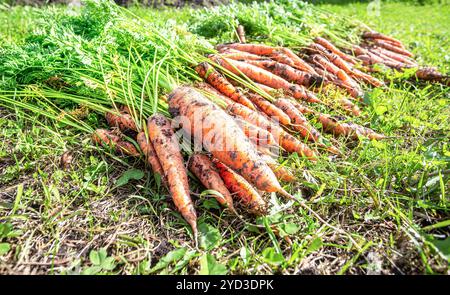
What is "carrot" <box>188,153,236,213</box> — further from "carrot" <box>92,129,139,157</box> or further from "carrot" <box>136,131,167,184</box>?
"carrot" <box>92,129,139,157</box>

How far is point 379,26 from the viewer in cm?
555

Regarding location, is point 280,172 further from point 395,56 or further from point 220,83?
point 395,56

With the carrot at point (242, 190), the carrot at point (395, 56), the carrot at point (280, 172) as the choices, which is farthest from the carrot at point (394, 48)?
the carrot at point (242, 190)

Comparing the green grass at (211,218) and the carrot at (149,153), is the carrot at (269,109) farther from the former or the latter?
the carrot at (149,153)

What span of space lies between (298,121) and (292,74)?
2.16 feet

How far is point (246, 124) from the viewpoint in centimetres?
211

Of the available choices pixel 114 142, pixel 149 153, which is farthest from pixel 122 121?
pixel 149 153

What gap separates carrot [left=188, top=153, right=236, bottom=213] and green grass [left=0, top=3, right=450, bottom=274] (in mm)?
77

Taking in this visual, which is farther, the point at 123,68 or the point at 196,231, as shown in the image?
the point at 123,68

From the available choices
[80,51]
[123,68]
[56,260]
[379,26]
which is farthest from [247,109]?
[379,26]

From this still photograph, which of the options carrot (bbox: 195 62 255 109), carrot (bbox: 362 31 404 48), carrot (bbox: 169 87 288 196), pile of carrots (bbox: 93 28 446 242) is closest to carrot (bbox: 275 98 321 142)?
pile of carrots (bbox: 93 28 446 242)

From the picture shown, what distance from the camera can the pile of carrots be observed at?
5.85 ft

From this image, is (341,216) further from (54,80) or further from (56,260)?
(54,80)
